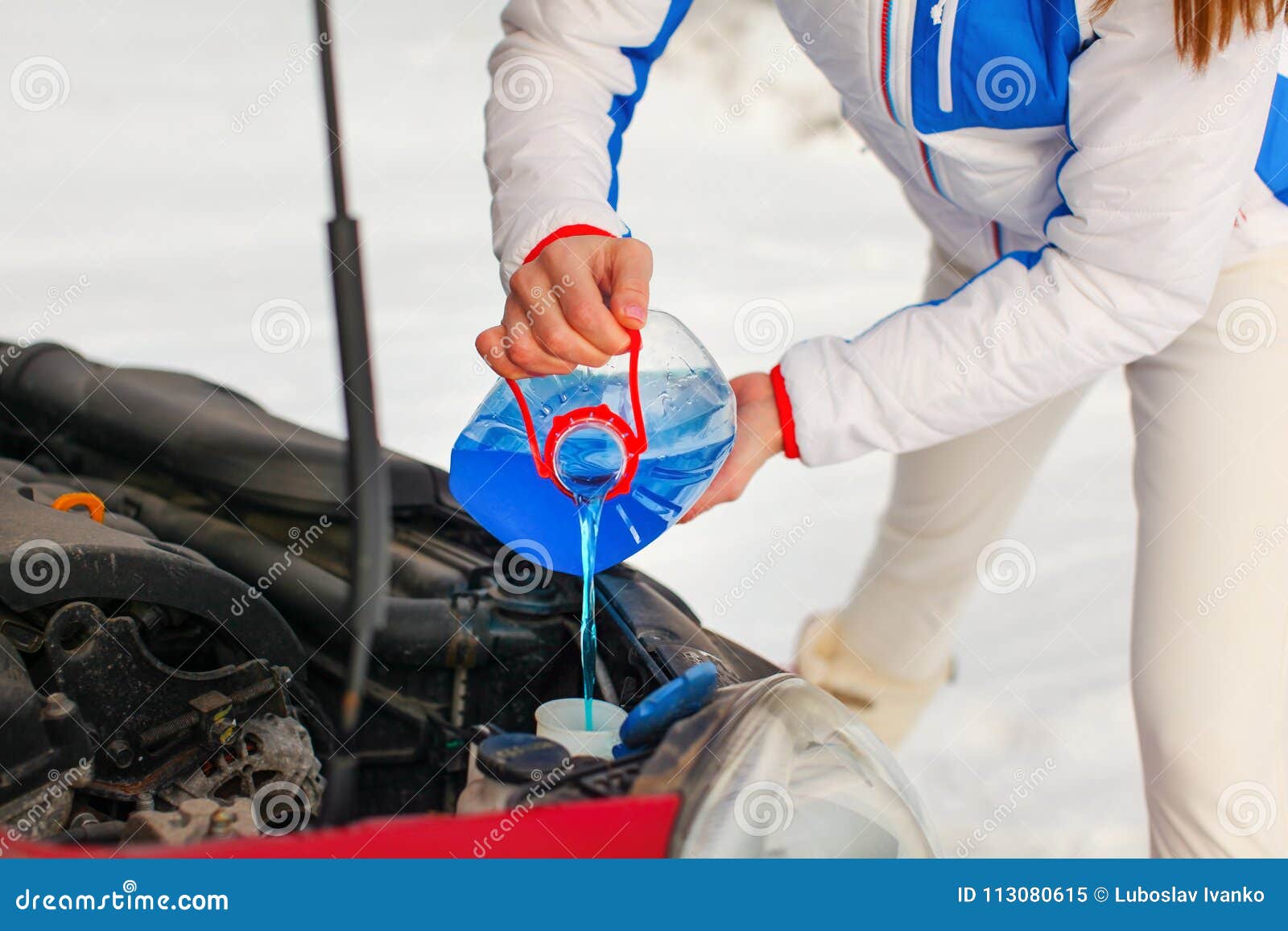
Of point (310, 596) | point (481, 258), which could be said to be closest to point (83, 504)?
point (310, 596)

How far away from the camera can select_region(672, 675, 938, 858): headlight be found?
699 mm

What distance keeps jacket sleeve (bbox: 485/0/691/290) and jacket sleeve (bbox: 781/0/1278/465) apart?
0.28 m

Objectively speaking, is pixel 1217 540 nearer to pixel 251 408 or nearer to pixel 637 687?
pixel 637 687

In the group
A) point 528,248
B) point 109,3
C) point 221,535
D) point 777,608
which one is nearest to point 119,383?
point 221,535

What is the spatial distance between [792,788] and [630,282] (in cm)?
41

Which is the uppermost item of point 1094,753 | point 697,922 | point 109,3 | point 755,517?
point 109,3

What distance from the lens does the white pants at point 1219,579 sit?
3.96 feet

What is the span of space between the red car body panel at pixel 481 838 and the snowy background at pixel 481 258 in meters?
1.17

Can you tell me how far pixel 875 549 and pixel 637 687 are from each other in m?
0.95

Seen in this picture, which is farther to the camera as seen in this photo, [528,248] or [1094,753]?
[1094,753]

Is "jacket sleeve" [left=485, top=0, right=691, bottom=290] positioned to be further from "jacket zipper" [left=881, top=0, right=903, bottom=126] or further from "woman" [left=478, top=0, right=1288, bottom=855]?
"jacket zipper" [left=881, top=0, right=903, bottom=126]

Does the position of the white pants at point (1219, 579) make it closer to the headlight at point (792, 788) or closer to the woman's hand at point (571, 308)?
the headlight at point (792, 788)

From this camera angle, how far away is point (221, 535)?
1.22m

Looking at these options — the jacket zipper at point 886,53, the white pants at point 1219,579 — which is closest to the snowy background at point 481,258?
the white pants at point 1219,579
